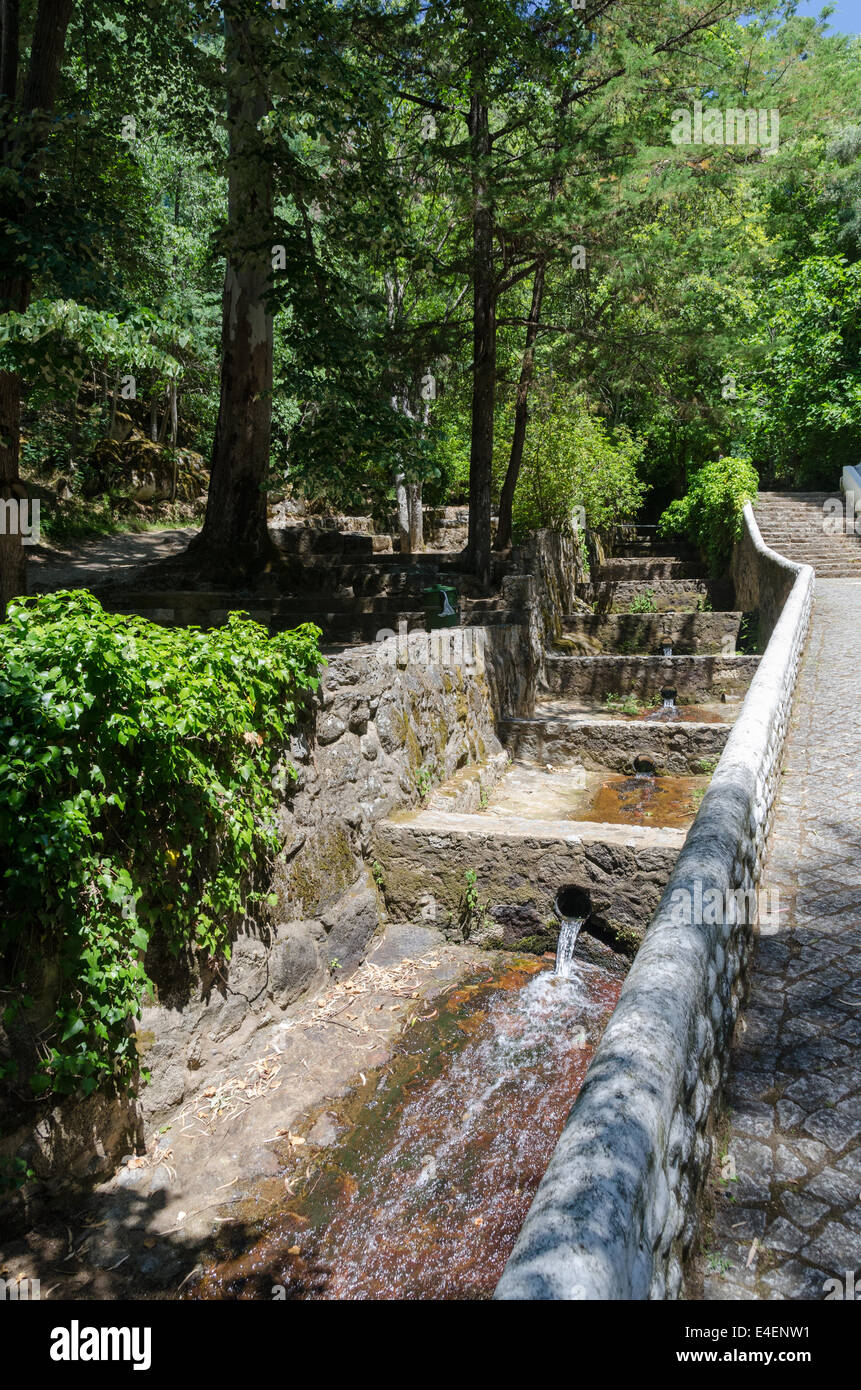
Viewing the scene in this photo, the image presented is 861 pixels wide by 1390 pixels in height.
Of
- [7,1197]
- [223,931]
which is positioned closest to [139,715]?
[223,931]

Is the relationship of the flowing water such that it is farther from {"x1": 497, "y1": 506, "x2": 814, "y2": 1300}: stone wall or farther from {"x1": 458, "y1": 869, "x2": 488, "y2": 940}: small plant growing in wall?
{"x1": 497, "y1": 506, "x2": 814, "y2": 1300}: stone wall

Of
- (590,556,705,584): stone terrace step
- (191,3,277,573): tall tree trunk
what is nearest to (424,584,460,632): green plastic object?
(191,3,277,573): tall tree trunk

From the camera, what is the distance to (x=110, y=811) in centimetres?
353

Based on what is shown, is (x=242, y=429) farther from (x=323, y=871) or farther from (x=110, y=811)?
(x=110, y=811)

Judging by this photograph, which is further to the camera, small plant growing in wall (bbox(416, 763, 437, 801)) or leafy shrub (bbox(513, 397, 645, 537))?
leafy shrub (bbox(513, 397, 645, 537))

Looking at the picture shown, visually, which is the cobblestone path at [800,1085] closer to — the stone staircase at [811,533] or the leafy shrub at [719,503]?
the stone staircase at [811,533]

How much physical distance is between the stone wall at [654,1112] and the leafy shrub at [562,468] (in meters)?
13.4

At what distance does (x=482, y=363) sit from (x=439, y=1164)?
10.5m

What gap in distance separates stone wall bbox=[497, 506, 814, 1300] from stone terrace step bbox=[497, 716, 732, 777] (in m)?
4.69

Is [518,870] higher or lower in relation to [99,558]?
lower

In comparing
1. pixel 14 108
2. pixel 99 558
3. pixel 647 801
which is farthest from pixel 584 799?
pixel 99 558

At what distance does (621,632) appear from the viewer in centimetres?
1518

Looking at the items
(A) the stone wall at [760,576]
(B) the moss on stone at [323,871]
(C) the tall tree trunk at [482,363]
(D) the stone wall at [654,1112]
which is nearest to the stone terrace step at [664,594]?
(A) the stone wall at [760,576]

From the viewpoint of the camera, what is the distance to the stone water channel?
3.27 meters
